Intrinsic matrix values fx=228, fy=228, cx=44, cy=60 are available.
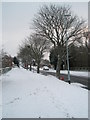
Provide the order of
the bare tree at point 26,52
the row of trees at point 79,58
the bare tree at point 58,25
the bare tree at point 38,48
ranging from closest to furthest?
the bare tree at point 58,25 < the bare tree at point 38,48 < the bare tree at point 26,52 < the row of trees at point 79,58

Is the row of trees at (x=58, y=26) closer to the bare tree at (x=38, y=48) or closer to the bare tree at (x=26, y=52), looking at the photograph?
the bare tree at (x=38, y=48)

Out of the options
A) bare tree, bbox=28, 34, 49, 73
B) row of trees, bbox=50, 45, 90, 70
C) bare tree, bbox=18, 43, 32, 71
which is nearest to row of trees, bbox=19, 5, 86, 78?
bare tree, bbox=28, 34, 49, 73

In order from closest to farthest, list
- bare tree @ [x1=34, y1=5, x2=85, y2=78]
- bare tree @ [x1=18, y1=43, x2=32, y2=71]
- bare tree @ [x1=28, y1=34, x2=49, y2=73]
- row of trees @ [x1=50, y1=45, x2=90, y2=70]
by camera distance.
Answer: bare tree @ [x1=34, y1=5, x2=85, y2=78]
bare tree @ [x1=28, y1=34, x2=49, y2=73]
bare tree @ [x1=18, y1=43, x2=32, y2=71]
row of trees @ [x1=50, y1=45, x2=90, y2=70]

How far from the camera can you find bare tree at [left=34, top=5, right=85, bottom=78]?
1254 inches

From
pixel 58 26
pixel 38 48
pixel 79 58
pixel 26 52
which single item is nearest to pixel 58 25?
pixel 58 26

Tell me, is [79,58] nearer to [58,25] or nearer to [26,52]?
[26,52]

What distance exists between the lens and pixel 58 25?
32.3 m

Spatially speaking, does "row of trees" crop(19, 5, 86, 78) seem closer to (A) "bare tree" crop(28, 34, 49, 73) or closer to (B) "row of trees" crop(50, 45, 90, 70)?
(A) "bare tree" crop(28, 34, 49, 73)

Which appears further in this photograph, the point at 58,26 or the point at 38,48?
the point at 38,48

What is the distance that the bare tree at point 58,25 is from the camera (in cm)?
3184

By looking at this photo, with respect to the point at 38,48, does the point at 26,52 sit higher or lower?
lower

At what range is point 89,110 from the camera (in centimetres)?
878

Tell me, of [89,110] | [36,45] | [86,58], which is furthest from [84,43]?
[89,110]

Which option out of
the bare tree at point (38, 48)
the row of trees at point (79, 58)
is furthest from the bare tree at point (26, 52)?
the row of trees at point (79, 58)
